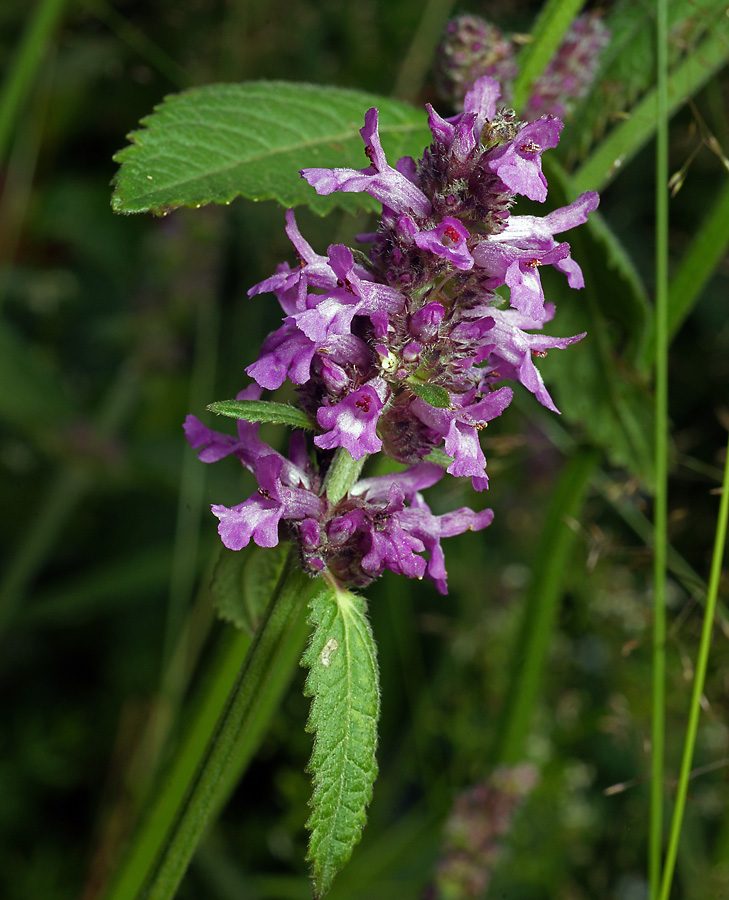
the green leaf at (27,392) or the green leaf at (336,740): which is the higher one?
the green leaf at (336,740)

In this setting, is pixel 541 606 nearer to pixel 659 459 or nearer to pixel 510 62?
pixel 659 459

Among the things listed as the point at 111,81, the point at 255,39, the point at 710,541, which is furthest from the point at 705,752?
the point at 111,81

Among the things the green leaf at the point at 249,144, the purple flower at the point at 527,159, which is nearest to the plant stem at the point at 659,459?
the green leaf at the point at 249,144

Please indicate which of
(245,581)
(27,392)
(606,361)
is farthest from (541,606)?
(27,392)

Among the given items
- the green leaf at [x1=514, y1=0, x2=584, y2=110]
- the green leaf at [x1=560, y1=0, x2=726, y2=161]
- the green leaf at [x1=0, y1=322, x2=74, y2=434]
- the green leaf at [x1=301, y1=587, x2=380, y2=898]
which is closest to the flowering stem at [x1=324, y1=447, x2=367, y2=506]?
the green leaf at [x1=301, y1=587, x2=380, y2=898]

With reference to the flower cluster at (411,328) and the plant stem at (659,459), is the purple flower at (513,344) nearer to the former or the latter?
the flower cluster at (411,328)

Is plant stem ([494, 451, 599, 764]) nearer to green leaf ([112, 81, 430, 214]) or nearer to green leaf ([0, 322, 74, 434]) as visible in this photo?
green leaf ([112, 81, 430, 214])

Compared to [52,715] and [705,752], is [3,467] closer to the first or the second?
[52,715]

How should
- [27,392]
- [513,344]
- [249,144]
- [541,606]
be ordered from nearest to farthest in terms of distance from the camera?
[513,344], [249,144], [541,606], [27,392]
